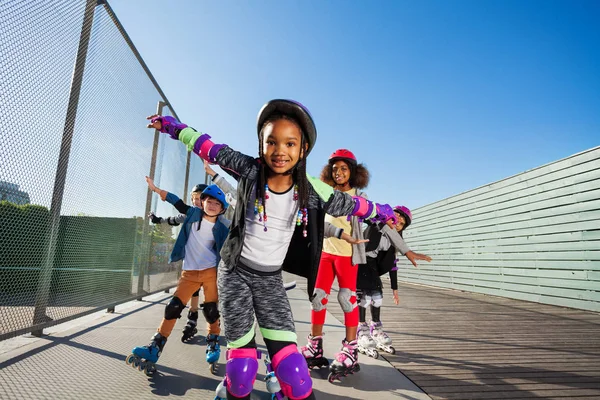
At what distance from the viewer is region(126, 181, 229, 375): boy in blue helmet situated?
2598 millimetres

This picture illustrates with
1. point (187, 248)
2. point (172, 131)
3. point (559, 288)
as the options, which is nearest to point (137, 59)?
point (187, 248)

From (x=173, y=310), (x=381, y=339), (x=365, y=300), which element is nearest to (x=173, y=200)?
(x=173, y=310)

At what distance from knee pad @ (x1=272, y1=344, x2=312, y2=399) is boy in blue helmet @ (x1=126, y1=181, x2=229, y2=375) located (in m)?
1.29

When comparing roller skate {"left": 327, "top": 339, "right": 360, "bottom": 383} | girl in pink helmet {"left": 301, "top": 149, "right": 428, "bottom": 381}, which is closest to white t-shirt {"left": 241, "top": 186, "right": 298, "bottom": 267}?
girl in pink helmet {"left": 301, "top": 149, "right": 428, "bottom": 381}

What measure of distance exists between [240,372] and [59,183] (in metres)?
2.44

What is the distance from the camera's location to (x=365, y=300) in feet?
11.9

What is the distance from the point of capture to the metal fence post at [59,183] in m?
2.68

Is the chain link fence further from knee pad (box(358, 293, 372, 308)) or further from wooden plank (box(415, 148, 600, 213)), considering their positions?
wooden plank (box(415, 148, 600, 213))

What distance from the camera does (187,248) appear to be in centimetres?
307

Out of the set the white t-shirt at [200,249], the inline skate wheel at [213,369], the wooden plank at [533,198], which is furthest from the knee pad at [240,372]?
the wooden plank at [533,198]

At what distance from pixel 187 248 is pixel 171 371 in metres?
1.09

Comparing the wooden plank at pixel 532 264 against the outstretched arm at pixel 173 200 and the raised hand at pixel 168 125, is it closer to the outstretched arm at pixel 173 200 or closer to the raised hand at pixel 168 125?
the outstretched arm at pixel 173 200

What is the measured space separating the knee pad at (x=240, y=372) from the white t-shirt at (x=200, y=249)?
5.12ft

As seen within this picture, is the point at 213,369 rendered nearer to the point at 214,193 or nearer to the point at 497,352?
the point at 214,193
